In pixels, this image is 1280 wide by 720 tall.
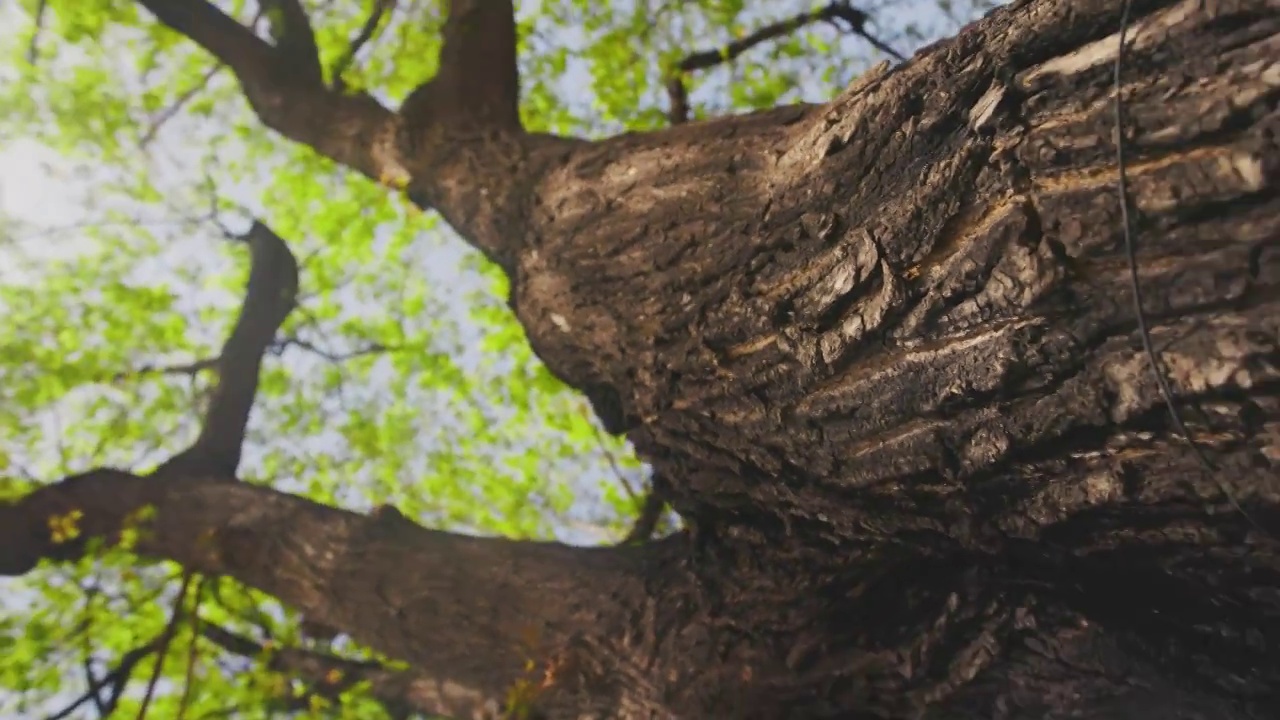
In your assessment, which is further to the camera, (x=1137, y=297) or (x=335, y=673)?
(x=335, y=673)

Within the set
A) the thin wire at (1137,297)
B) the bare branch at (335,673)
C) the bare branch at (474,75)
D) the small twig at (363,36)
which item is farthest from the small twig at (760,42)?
the thin wire at (1137,297)

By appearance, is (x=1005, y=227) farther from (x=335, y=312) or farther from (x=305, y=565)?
(x=335, y=312)

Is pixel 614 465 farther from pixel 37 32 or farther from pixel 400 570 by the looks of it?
pixel 37 32

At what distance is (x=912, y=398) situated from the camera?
192cm

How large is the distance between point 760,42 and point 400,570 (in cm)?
398

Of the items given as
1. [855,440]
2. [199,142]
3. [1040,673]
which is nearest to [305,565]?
[855,440]

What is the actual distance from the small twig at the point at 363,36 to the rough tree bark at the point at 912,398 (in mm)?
2195

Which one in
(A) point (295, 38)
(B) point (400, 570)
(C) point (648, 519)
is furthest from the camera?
(C) point (648, 519)

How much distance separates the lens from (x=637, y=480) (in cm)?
629

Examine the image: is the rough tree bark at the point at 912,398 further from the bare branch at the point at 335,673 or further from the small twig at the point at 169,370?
the small twig at the point at 169,370

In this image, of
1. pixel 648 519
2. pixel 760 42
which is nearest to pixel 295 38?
pixel 760 42

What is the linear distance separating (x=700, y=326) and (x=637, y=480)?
3886 millimetres

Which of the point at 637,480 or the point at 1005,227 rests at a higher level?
the point at 637,480

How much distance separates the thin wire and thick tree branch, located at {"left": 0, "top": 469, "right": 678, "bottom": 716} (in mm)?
1895
